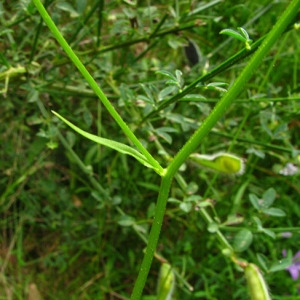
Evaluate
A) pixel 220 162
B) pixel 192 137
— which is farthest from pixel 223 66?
pixel 220 162

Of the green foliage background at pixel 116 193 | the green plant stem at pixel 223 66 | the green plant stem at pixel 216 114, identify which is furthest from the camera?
the green foliage background at pixel 116 193

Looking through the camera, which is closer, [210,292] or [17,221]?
[210,292]

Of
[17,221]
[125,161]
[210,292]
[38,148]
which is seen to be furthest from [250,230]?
[17,221]

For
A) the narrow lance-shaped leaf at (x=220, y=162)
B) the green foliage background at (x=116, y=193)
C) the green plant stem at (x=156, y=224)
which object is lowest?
the green foliage background at (x=116, y=193)

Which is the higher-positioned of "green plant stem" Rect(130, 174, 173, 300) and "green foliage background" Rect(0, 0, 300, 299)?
"green plant stem" Rect(130, 174, 173, 300)

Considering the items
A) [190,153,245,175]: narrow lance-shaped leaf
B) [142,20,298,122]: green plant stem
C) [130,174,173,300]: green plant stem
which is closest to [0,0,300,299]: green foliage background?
[190,153,245,175]: narrow lance-shaped leaf

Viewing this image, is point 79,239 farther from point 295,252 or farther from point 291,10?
point 291,10

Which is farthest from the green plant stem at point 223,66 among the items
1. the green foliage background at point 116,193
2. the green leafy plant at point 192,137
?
the green foliage background at point 116,193

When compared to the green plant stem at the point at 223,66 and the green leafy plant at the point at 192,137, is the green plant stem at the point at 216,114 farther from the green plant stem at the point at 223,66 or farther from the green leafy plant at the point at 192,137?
the green plant stem at the point at 223,66

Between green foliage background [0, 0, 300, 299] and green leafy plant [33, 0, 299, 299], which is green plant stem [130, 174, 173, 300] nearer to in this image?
green leafy plant [33, 0, 299, 299]

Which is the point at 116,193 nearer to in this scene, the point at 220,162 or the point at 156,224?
the point at 220,162

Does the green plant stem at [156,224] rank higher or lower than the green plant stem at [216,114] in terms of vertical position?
lower
